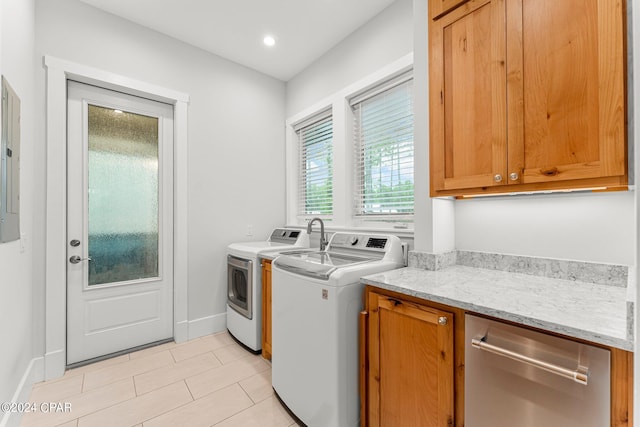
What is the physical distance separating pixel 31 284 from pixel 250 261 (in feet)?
4.97

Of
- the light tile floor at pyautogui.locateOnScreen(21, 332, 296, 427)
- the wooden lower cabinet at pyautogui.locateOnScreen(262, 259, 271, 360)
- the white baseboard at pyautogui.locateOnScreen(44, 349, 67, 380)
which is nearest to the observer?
the light tile floor at pyautogui.locateOnScreen(21, 332, 296, 427)

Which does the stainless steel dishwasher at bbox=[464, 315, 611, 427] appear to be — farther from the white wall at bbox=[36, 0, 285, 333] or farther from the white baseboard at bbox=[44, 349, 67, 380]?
the white baseboard at bbox=[44, 349, 67, 380]

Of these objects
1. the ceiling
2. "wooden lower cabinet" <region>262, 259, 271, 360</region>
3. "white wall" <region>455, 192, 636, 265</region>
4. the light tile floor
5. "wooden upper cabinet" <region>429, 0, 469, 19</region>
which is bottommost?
the light tile floor

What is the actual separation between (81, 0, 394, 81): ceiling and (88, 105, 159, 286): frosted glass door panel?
0.85 m

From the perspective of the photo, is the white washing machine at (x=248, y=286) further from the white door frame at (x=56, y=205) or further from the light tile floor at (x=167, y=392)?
the white door frame at (x=56, y=205)

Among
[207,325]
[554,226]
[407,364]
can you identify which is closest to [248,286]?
[207,325]

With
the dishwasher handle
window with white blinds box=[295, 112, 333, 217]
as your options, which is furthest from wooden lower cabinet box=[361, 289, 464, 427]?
window with white blinds box=[295, 112, 333, 217]

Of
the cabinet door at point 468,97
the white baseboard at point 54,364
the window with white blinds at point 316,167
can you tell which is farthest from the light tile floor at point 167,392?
the cabinet door at point 468,97

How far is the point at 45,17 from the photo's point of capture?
2105 mm

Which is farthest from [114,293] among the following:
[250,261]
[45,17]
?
[45,17]

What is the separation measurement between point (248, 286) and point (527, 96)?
2.30m

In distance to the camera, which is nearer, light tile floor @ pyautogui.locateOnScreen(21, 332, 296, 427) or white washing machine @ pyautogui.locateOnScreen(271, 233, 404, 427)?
white washing machine @ pyautogui.locateOnScreen(271, 233, 404, 427)

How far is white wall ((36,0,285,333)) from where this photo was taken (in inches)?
87.9

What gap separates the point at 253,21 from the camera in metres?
→ 2.44
